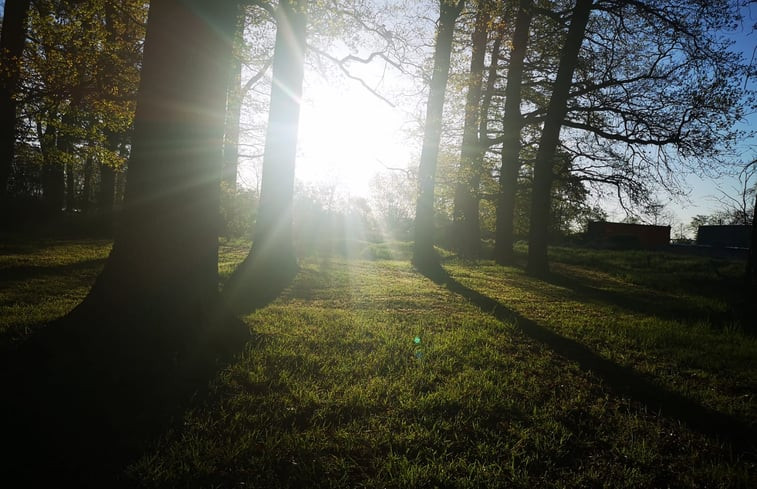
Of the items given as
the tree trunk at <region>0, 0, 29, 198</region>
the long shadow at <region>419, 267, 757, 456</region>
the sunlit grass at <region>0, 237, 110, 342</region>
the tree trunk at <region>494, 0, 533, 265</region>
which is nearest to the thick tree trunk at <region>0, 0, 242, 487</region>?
the sunlit grass at <region>0, 237, 110, 342</region>

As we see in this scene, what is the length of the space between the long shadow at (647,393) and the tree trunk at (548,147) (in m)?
6.88

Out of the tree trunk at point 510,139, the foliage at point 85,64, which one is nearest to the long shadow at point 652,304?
the tree trunk at point 510,139

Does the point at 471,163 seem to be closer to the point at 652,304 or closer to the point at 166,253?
the point at 652,304

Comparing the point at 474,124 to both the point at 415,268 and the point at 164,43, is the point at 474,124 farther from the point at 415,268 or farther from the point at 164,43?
the point at 164,43

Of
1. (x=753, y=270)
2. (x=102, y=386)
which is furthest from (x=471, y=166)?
A: (x=102, y=386)

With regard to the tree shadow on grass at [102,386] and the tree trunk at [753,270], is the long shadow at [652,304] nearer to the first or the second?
the tree trunk at [753,270]

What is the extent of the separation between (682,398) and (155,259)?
16.7ft

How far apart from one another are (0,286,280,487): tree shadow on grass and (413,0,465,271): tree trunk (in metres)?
8.60

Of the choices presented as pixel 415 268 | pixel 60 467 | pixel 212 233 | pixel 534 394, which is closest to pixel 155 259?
pixel 212 233

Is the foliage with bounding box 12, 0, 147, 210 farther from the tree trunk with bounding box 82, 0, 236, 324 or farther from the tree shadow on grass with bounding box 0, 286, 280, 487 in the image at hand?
the tree shadow on grass with bounding box 0, 286, 280, 487

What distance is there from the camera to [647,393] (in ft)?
10.8

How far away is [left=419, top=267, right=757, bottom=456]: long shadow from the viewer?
2.68 metres

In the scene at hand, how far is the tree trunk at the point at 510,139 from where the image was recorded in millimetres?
13915

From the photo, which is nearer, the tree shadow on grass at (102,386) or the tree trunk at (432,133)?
the tree shadow on grass at (102,386)
